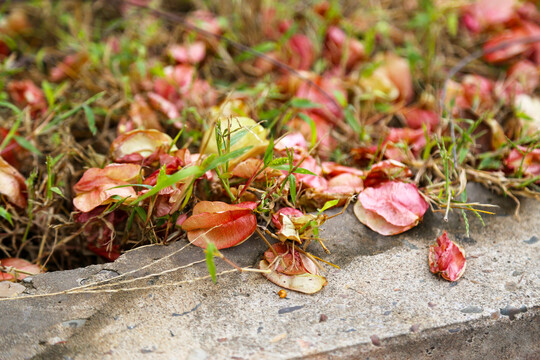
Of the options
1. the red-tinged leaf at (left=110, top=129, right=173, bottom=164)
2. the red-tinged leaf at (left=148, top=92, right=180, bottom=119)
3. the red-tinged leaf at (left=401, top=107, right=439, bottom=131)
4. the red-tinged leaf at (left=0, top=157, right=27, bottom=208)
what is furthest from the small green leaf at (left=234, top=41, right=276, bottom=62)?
the red-tinged leaf at (left=0, top=157, right=27, bottom=208)

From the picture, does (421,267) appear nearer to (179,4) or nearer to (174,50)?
(174,50)

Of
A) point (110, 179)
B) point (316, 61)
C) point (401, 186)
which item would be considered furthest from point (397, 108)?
point (110, 179)

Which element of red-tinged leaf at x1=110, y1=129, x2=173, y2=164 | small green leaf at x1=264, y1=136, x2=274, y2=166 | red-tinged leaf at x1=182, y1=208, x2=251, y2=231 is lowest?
red-tinged leaf at x1=182, y1=208, x2=251, y2=231

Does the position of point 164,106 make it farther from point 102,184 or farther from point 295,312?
point 295,312

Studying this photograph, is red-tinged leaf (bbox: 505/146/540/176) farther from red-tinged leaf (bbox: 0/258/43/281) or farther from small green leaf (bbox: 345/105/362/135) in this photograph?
red-tinged leaf (bbox: 0/258/43/281)

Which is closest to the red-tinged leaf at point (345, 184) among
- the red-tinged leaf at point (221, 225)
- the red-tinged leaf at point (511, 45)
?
the red-tinged leaf at point (221, 225)

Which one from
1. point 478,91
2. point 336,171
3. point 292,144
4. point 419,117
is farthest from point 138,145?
point 478,91
